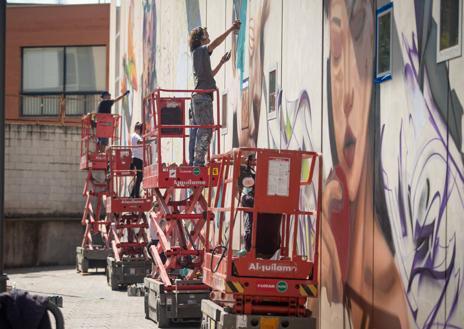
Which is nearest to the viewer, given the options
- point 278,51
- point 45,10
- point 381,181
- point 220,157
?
point 381,181

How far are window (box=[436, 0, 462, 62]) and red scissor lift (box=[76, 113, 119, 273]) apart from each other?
18.7 m

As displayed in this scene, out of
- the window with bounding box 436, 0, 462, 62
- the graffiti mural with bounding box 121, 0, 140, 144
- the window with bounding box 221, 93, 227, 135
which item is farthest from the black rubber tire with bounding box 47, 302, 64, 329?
the graffiti mural with bounding box 121, 0, 140, 144

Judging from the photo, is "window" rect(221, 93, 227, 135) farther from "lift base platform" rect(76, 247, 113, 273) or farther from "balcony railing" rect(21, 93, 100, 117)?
"balcony railing" rect(21, 93, 100, 117)

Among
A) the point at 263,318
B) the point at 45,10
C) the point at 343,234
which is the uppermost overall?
the point at 45,10

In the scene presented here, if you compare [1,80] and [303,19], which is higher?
[303,19]

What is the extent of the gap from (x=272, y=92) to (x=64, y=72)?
36.3m

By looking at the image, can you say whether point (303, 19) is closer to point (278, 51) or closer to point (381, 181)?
point (278, 51)

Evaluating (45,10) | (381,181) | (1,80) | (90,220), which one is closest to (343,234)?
(381,181)

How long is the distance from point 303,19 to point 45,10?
117 feet

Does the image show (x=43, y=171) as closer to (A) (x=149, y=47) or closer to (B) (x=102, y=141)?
(B) (x=102, y=141)

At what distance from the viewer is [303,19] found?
14.5 meters

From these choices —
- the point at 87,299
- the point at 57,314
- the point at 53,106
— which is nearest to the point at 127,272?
the point at 87,299

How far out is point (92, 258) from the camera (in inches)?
1102

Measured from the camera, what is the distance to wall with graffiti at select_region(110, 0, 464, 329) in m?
9.49
